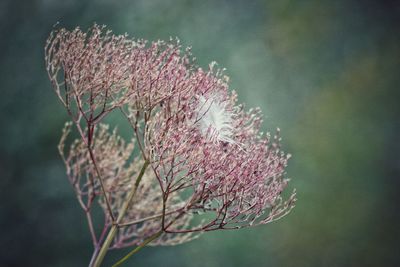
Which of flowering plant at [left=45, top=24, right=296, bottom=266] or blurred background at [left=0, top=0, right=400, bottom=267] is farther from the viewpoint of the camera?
blurred background at [left=0, top=0, right=400, bottom=267]

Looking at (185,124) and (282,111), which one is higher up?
(282,111)

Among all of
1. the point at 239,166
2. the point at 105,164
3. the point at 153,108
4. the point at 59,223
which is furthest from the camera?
the point at 59,223

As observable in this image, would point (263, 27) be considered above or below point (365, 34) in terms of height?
above

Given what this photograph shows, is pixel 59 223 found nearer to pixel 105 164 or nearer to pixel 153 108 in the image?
pixel 105 164

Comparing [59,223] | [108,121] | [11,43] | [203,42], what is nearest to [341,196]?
[203,42]

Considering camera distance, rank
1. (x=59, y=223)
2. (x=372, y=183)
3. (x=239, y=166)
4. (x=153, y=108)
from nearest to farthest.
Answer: (x=239, y=166) < (x=153, y=108) < (x=59, y=223) < (x=372, y=183)

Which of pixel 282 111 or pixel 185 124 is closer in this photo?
pixel 185 124

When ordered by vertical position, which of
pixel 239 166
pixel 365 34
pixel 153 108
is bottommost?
pixel 239 166

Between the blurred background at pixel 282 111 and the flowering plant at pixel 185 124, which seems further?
the blurred background at pixel 282 111
